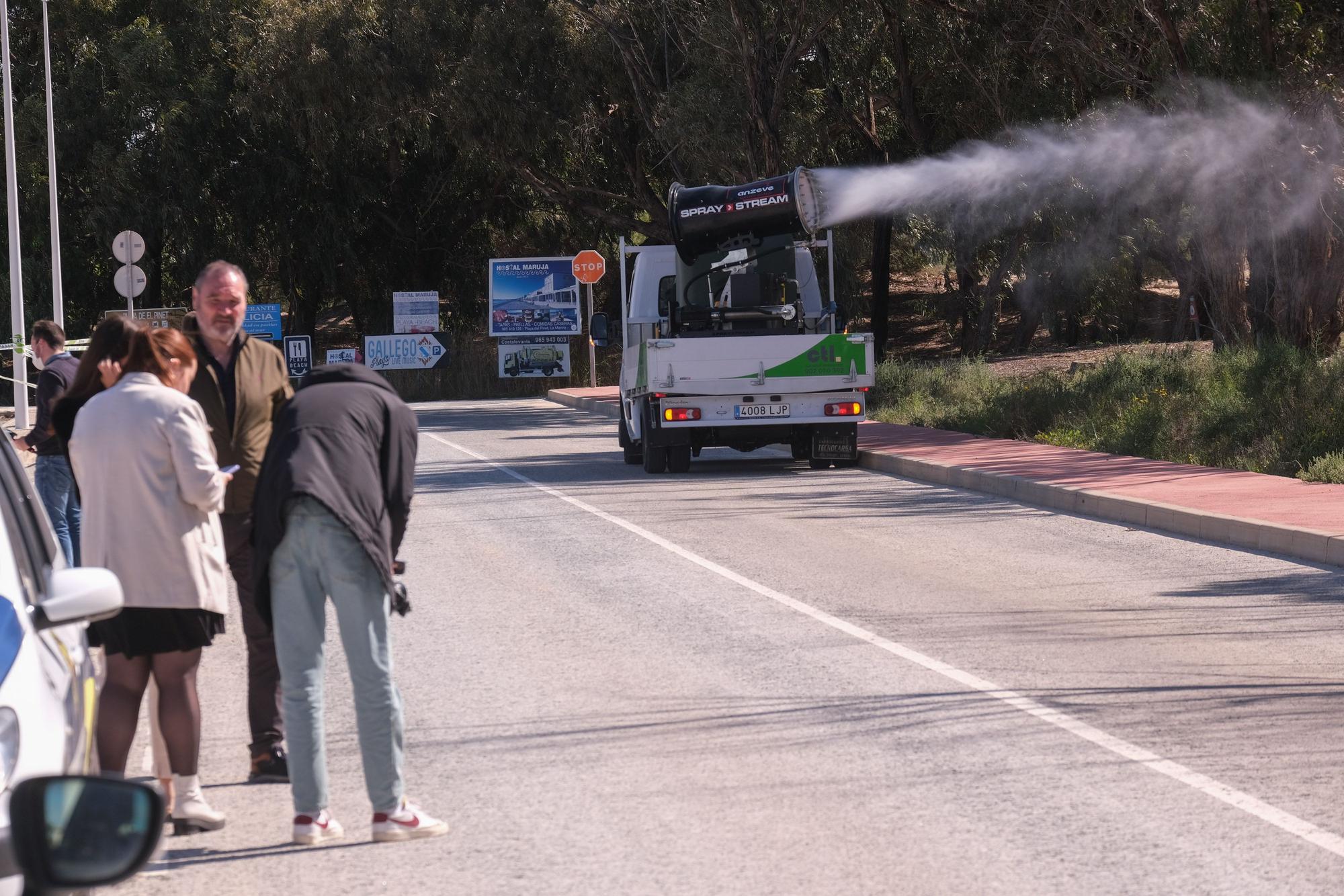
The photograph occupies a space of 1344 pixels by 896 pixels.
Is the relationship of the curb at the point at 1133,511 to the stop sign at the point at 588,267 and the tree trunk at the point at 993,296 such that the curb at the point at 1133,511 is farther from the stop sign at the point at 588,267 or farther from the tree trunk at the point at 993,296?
the stop sign at the point at 588,267

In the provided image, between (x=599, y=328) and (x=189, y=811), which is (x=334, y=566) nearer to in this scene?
(x=189, y=811)

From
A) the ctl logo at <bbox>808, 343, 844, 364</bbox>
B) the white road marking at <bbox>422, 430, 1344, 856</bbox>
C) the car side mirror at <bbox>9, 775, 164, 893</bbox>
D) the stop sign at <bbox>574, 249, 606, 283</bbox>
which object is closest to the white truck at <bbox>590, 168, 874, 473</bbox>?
the ctl logo at <bbox>808, 343, 844, 364</bbox>

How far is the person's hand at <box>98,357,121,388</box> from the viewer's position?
19.7 feet

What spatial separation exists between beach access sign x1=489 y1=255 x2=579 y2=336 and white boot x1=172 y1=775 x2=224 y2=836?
115 ft

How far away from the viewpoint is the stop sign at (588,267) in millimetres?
37156

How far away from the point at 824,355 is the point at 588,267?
64.8 ft

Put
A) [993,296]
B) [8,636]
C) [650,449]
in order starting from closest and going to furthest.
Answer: [8,636], [650,449], [993,296]

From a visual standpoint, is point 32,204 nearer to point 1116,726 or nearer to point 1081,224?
point 1081,224

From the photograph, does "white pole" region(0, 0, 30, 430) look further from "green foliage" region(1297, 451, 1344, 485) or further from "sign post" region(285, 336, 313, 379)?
"green foliage" region(1297, 451, 1344, 485)

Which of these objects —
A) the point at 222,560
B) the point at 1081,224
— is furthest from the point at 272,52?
the point at 222,560

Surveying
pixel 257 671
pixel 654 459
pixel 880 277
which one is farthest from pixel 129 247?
pixel 257 671

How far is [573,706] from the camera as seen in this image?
23.5 feet

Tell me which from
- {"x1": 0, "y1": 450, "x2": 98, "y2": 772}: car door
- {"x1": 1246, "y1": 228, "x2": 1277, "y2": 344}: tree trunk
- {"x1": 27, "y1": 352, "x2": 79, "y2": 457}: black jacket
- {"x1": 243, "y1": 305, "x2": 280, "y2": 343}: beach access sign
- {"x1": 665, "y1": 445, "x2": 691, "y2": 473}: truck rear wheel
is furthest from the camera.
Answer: {"x1": 243, "y1": 305, "x2": 280, "y2": 343}: beach access sign

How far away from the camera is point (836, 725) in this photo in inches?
265
